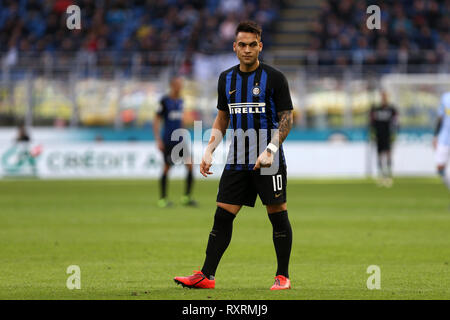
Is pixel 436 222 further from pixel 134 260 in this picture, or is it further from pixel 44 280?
pixel 44 280

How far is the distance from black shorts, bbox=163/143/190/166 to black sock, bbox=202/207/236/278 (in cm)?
900

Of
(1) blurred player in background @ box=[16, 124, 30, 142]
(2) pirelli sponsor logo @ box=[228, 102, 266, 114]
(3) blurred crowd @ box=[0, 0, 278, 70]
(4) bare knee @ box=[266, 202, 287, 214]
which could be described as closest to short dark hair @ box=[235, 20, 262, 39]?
(2) pirelli sponsor logo @ box=[228, 102, 266, 114]

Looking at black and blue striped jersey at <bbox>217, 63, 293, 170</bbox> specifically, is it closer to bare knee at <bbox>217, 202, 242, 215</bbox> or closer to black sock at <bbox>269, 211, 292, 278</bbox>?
bare knee at <bbox>217, 202, 242, 215</bbox>

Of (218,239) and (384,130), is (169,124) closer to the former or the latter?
(218,239)

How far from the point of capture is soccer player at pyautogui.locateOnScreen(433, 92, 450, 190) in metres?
15.1

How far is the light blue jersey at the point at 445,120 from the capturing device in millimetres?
15109

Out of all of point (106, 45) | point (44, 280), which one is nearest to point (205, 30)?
point (106, 45)

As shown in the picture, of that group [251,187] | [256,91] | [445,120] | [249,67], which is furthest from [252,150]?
[445,120]

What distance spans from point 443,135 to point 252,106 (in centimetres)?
905

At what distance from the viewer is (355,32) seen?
104 feet

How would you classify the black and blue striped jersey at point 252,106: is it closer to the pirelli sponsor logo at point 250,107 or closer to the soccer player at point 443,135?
the pirelli sponsor logo at point 250,107

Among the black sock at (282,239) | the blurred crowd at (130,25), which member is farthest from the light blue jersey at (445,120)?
the blurred crowd at (130,25)

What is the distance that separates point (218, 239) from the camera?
→ 7215mm
